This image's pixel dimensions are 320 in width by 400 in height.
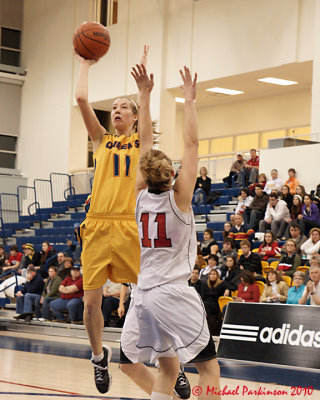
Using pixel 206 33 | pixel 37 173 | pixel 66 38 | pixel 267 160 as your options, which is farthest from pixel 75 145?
pixel 267 160

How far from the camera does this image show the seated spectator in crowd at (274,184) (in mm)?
16328

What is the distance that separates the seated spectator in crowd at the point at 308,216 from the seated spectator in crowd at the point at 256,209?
4.40ft

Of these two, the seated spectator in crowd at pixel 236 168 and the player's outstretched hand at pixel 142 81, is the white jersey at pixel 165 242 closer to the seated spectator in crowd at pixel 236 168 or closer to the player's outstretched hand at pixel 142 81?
Result: the player's outstretched hand at pixel 142 81

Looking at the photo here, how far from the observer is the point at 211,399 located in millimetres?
4191

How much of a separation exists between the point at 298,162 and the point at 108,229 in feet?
39.4

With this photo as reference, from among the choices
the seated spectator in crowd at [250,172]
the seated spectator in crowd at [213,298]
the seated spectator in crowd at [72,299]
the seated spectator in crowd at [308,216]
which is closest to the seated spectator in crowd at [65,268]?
the seated spectator in crowd at [72,299]

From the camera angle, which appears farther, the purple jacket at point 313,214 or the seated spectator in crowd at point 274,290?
the purple jacket at point 313,214

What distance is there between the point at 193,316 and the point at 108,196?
4.63 feet

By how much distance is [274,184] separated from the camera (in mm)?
16359

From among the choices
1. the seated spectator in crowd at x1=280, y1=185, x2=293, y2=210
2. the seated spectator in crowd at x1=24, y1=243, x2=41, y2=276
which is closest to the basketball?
the seated spectator in crowd at x1=280, y1=185, x2=293, y2=210

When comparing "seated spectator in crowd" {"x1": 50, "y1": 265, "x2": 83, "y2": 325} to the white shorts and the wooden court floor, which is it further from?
the white shorts

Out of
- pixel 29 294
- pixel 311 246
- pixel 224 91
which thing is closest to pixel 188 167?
pixel 311 246

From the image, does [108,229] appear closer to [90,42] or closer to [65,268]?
[90,42]

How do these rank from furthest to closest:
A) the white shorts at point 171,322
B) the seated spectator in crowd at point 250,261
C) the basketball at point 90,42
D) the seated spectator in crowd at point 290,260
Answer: the seated spectator in crowd at point 250,261 → the seated spectator in crowd at point 290,260 → the basketball at point 90,42 → the white shorts at point 171,322
